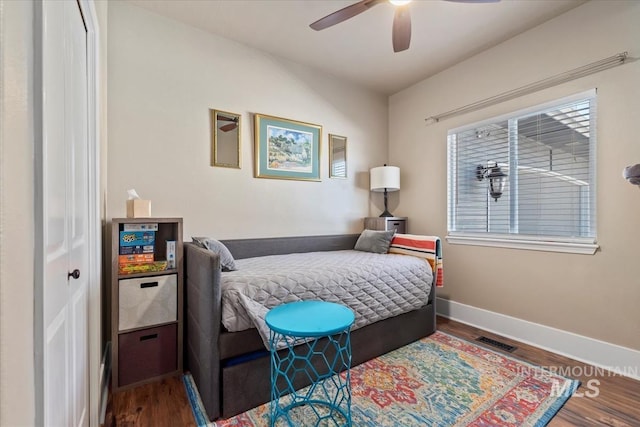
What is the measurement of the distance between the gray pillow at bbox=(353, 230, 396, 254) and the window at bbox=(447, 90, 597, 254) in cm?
73

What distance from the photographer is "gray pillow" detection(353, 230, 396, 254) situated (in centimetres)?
297

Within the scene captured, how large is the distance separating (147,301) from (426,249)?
234 cm

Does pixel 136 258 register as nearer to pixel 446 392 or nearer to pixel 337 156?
pixel 446 392

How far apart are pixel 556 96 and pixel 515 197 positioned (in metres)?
0.89

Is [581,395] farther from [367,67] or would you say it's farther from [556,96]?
[367,67]

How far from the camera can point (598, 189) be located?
6.98 ft

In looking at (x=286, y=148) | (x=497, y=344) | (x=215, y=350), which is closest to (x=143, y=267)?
(x=215, y=350)

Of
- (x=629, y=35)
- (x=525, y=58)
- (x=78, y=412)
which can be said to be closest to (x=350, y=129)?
(x=525, y=58)

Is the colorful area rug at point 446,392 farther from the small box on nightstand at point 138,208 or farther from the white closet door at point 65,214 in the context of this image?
the small box on nightstand at point 138,208

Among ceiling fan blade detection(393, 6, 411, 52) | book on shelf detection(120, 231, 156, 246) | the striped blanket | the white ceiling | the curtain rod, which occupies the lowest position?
the striped blanket

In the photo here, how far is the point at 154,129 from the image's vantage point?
→ 7.47 feet

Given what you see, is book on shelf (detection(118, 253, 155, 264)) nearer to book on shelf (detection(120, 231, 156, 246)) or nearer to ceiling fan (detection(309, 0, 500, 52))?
book on shelf (detection(120, 231, 156, 246))

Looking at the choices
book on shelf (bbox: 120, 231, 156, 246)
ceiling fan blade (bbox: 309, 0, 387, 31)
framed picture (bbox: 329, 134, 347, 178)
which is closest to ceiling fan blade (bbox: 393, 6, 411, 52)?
ceiling fan blade (bbox: 309, 0, 387, 31)

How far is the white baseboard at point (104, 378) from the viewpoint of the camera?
1539 millimetres
